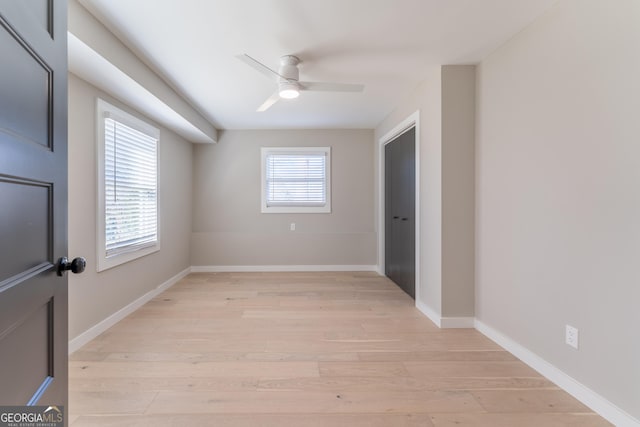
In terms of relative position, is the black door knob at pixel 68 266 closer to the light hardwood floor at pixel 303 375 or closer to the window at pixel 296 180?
the light hardwood floor at pixel 303 375

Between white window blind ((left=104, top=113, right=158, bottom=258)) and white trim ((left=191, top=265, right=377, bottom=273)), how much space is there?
1.38 m

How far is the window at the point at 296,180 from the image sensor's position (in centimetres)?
498

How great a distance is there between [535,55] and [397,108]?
6.13 feet

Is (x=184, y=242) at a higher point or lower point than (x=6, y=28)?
lower

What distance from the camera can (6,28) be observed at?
0.69 m

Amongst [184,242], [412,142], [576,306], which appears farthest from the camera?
[184,242]

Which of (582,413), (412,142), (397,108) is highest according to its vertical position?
(397,108)

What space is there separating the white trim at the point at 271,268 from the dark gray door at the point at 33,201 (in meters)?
3.99

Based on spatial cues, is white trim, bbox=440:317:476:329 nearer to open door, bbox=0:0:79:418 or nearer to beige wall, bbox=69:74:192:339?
open door, bbox=0:0:79:418

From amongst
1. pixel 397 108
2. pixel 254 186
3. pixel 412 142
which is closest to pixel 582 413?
pixel 412 142

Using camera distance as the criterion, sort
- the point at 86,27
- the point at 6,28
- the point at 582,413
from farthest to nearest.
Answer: the point at 86,27 → the point at 582,413 → the point at 6,28

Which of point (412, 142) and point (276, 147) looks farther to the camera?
point (276, 147)

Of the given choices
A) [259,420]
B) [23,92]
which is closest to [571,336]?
[259,420]

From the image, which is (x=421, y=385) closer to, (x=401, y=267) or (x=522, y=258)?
(x=522, y=258)
